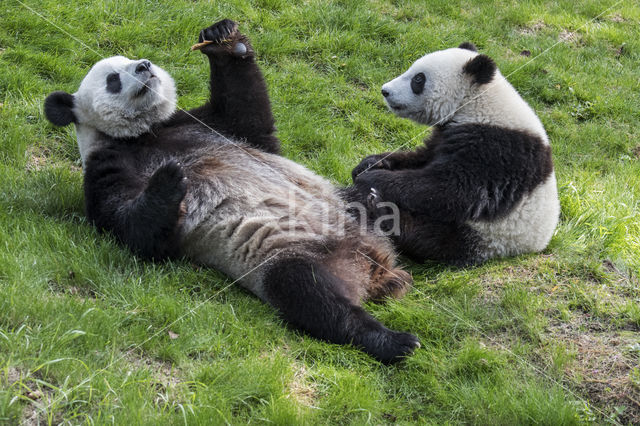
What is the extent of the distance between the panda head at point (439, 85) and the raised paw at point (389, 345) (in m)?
2.22

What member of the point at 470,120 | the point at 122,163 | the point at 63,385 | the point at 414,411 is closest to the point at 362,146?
the point at 470,120

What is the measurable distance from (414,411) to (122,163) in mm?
2813

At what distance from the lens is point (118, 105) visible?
5.56 meters

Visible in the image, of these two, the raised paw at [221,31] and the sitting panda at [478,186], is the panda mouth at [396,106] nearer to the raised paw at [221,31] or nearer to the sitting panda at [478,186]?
the sitting panda at [478,186]

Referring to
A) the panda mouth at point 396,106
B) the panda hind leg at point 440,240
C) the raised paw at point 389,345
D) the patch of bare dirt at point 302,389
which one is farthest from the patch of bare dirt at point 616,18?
the patch of bare dirt at point 302,389

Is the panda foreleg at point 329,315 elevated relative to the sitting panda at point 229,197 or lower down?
lower down

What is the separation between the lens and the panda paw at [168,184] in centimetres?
482

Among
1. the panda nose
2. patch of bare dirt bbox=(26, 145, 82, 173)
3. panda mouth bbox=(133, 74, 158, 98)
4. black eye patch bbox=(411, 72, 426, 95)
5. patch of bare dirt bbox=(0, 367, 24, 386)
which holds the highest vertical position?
the panda nose

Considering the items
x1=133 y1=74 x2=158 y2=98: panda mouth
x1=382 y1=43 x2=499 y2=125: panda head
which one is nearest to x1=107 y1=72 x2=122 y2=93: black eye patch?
x1=133 y1=74 x2=158 y2=98: panda mouth

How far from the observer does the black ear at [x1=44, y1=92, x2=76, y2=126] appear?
18.2 ft

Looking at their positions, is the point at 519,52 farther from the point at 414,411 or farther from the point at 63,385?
the point at 63,385

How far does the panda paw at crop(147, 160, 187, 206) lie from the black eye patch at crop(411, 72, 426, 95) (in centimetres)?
238

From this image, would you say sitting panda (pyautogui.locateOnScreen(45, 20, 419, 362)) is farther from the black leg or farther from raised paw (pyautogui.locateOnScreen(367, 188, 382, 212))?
raised paw (pyautogui.locateOnScreen(367, 188, 382, 212))

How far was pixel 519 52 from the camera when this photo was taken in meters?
9.18
